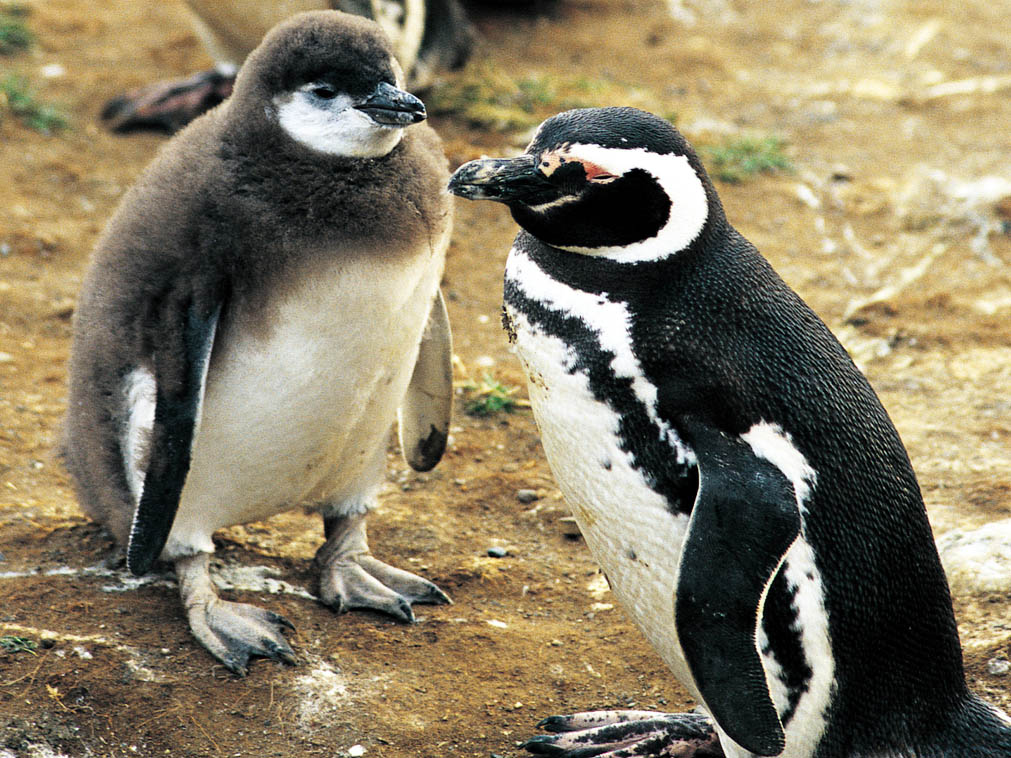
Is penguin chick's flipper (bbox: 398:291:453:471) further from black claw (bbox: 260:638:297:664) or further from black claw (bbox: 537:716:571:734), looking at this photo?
black claw (bbox: 537:716:571:734)

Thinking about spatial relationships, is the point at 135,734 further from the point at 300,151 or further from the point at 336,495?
the point at 300,151

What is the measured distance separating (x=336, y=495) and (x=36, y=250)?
2.14 meters

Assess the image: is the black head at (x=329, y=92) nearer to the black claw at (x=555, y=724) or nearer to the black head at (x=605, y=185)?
the black head at (x=605, y=185)

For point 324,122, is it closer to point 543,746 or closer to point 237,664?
point 237,664

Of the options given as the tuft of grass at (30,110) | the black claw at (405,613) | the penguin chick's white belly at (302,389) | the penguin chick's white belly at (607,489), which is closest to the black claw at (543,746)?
the penguin chick's white belly at (607,489)

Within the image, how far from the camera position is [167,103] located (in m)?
5.81

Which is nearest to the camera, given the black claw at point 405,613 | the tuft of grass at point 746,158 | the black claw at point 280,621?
the black claw at point 280,621

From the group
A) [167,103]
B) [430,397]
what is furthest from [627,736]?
[167,103]

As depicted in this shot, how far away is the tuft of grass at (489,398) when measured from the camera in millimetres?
4023

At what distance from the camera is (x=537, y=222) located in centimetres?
A: 215

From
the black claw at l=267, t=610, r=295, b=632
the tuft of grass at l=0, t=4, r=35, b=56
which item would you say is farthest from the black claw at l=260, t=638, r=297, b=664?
the tuft of grass at l=0, t=4, r=35, b=56

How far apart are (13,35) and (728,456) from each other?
5685mm

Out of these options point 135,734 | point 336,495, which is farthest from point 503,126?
point 135,734

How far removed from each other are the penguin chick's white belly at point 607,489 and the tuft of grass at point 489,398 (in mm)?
1673
